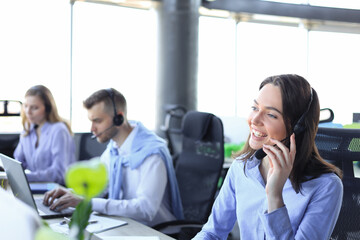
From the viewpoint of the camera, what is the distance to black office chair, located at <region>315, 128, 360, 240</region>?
5.22 feet

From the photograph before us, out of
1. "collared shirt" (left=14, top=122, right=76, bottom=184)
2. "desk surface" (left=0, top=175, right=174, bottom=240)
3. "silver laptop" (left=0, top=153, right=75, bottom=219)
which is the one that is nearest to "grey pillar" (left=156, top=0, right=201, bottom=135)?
"collared shirt" (left=14, top=122, right=76, bottom=184)

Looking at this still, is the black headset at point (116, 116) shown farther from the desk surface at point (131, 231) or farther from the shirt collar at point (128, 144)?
the desk surface at point (131, 231)

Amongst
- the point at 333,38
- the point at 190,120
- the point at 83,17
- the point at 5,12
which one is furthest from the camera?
the point at 333,38

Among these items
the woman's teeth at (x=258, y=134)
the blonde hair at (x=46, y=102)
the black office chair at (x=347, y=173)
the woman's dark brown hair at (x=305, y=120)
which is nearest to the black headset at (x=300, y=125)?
the woman's dark brown hair at (x=305, y=120)

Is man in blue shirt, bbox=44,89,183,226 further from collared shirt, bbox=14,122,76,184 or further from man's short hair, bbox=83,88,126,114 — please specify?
collared shirt, bbox=14,122,76,184

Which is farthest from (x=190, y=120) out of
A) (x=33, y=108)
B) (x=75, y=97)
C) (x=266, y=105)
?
(x=75, y=97)

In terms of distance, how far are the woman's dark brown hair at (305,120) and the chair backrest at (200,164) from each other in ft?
3.19

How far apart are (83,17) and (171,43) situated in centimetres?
129

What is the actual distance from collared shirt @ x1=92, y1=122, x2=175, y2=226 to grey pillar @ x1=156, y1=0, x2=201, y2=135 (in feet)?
12.7

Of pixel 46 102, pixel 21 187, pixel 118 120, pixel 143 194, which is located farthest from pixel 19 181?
pixel 46 102

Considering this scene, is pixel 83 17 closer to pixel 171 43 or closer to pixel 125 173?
pixel 171 43

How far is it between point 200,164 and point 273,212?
1220mm

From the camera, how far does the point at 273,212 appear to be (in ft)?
4.27

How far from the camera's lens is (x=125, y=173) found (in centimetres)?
239
